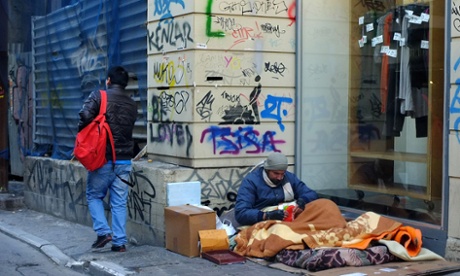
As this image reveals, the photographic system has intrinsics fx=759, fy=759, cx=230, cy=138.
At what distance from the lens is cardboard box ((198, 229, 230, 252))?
7.68m

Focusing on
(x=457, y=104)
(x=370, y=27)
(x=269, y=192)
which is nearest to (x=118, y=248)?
(x=269, y=192)

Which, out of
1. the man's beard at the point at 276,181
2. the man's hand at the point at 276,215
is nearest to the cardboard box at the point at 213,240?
the man's hand at the point at 276,215

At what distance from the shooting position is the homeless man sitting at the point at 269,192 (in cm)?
770

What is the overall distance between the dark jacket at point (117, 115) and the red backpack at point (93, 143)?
6 cm

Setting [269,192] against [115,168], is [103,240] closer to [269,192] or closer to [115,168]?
[115,168]

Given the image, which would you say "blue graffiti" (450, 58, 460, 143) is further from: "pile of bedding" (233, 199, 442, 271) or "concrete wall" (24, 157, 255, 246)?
"concrete wall" (24, 157, 255, 246)

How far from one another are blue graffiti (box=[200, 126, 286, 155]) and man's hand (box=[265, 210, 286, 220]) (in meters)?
1.34

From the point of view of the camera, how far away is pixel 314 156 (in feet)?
30.0

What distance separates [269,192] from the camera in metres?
7.93

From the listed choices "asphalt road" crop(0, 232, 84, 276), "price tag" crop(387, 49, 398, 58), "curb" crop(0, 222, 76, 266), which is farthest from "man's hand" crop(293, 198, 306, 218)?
"curb" crop(0, 222, 76, 266)

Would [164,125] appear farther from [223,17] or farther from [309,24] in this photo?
[309,24]

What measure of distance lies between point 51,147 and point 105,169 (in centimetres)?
480

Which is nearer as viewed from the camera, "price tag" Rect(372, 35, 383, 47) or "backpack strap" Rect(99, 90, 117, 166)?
"backpack strap" Rect(99, 90, 117, 166)

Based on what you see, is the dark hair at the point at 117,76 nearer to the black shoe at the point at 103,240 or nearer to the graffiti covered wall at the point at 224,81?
the graffiti covered wall at the point at 224,81
